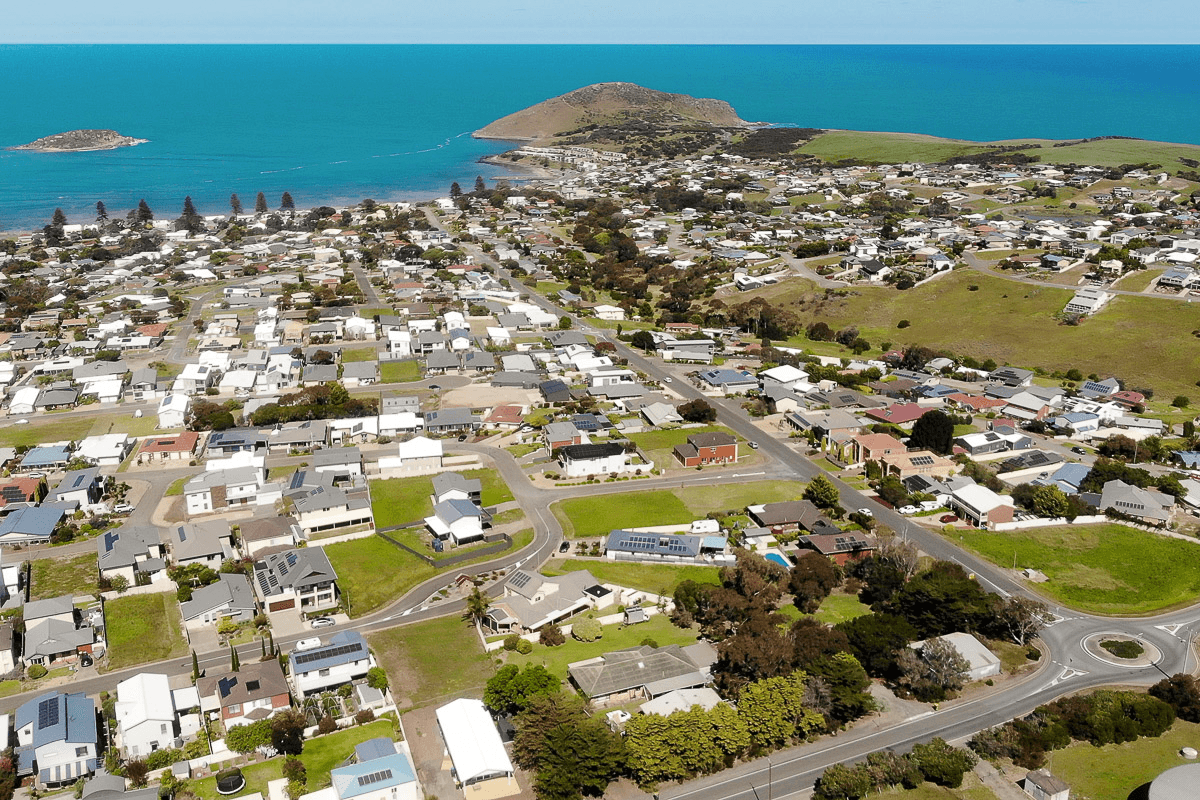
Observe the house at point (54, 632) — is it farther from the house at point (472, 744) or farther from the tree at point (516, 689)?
the tree at point (516, 689)

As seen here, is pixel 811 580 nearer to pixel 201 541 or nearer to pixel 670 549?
pixel 670 549

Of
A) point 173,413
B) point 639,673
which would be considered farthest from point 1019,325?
point 173,413

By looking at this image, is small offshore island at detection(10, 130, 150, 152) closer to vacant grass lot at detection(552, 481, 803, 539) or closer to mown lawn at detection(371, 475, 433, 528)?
mown lawn at detection(371, 475, 433, 528)

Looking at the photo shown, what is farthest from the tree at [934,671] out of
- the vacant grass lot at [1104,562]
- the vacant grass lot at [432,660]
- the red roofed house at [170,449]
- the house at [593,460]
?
the red roofed house at [170,449]

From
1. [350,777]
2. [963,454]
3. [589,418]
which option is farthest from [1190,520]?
[350,777]

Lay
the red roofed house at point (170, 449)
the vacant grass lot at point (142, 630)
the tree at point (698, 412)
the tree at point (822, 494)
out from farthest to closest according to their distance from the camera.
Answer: the tree at point (698, 412)
the red roofed house at point (170, 449)
the tree at point (822, 494)
the vacant grass lot at point (142, 630)

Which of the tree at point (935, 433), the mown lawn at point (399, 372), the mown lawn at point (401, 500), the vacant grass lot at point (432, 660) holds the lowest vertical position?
the mown lawn at point (401, 500)
